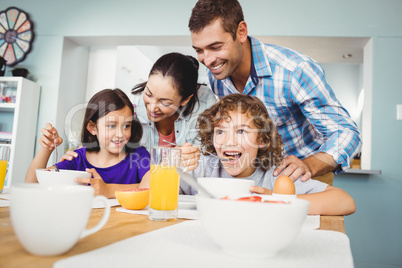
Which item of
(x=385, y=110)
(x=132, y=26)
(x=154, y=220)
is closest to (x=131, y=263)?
(x=154, y=220)

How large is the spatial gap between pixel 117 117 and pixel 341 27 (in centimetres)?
202

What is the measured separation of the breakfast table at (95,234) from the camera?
1.26 ft

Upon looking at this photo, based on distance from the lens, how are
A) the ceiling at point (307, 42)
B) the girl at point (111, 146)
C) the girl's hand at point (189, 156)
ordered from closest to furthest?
1. the girl's hand at point (189, 156)
2. the girl at point (111, 146)
3. the ceiling at point (307, 42)

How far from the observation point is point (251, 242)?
1.35 ft

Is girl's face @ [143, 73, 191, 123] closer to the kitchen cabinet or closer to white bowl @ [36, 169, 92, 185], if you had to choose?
white bowl @ [36, 169, 92, 185]

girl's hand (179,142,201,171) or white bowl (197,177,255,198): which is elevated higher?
girl's hand (179,142,201,171)

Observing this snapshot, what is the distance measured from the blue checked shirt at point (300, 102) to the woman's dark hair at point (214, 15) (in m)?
0.18

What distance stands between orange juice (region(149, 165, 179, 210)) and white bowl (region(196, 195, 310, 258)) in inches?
10.6

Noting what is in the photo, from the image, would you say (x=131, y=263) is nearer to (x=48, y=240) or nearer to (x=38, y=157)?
(x=48, y=240)

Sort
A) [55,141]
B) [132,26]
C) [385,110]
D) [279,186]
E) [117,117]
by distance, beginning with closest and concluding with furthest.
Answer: [279,186]
[55,141]
[117,117]
[385,110]
[132,26]

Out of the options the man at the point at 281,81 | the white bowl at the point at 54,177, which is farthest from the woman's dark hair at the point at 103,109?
the white bowl at the point at 54,177

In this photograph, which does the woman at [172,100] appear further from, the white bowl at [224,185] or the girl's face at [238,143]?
the white bowl at [224,185]

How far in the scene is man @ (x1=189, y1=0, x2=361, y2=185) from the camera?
4.76 ft

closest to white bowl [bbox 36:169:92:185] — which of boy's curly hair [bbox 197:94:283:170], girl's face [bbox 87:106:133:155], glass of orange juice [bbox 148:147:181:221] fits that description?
glass of orange juice [bbox 148:147:181:221]
